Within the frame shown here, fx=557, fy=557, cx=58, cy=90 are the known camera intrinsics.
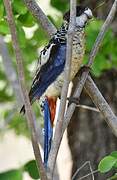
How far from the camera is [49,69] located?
153 cm

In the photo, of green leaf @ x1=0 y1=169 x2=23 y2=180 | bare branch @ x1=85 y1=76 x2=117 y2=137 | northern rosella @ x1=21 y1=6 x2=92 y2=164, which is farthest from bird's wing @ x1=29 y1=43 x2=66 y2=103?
green leaf @ x1=0 y1=169 x2=23 y2=180

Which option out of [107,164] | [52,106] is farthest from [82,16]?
[107,164]

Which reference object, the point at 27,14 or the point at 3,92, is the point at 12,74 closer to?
the point at 27,14

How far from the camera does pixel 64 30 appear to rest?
1.54 metres

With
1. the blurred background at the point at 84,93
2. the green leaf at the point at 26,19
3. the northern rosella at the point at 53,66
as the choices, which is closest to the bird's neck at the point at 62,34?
the northern rosella at the point at 53,66

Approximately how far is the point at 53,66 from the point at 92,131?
0.94 meters

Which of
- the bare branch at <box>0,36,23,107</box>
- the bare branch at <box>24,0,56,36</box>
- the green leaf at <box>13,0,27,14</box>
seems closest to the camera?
the bare branch at <box>24,0,56,36</box>

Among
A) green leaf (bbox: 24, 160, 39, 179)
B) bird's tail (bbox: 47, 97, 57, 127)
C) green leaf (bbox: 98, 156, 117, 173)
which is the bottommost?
green leaf (bbox: 98, 156, 117, 173)

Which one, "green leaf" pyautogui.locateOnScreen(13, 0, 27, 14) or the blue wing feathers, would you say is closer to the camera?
the blue wing feathers

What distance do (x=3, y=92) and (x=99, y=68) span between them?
2.57 feet

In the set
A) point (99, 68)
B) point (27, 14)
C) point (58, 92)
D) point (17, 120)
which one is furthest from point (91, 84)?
point (17, 120)

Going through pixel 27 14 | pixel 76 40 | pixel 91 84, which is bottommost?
pixel 91 84

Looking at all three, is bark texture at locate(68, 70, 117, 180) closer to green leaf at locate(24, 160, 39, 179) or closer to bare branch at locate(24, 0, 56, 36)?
green leaf at locate(24, 160, 39, 179)

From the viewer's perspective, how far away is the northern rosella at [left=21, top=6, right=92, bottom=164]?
1507 mm
